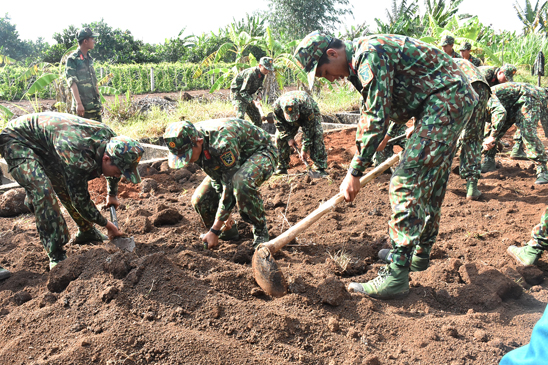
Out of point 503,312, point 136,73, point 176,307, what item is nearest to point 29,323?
point 176,307

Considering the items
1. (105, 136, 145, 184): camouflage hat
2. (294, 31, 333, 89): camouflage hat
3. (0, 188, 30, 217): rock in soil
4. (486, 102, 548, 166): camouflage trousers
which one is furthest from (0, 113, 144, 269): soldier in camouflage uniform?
(486, 102, 548, 166): camouflage trousers

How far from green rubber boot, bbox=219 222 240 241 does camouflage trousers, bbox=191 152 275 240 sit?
27 centimetres

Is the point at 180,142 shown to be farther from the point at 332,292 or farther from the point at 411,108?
the point at 411,108

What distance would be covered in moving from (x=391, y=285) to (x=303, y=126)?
3.67 m

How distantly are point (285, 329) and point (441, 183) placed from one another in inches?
58.1

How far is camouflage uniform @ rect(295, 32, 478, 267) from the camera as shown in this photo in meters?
2.50

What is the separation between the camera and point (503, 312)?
2.64m

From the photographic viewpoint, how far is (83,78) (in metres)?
6.45

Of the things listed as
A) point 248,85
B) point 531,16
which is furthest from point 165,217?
point 531,16

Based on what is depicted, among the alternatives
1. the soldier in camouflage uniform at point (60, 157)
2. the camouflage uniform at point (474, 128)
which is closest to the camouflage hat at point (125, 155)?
the soldier in camouflage uniform at point (60, 157)

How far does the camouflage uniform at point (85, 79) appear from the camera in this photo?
630 cm

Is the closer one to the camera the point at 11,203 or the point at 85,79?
the point at 11,203

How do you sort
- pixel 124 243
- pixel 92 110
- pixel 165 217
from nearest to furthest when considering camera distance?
1. pixel 124 243
2. pixel 165 217
3. pixel 92 110

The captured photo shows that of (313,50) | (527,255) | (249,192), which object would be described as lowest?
(527,255)
